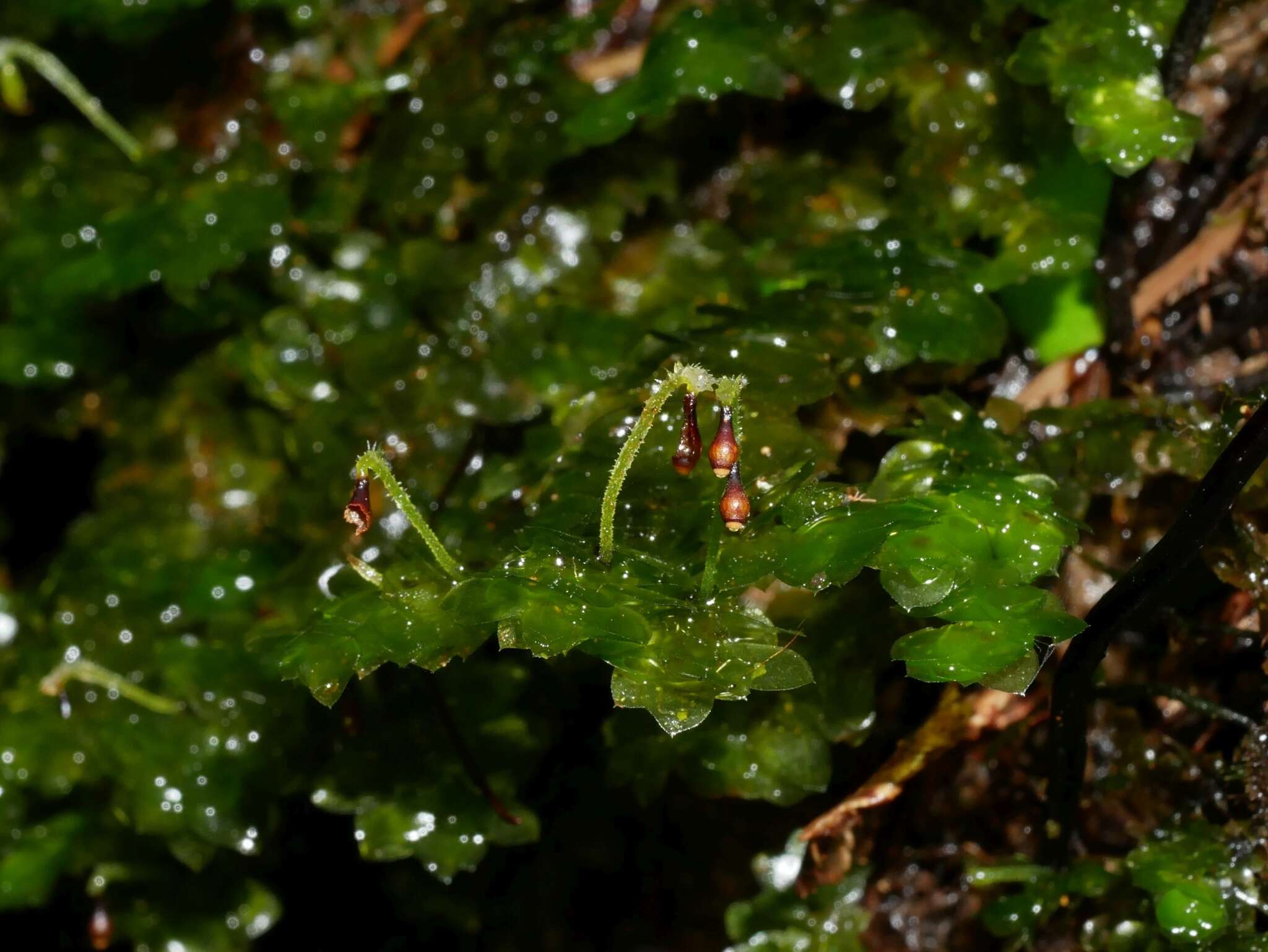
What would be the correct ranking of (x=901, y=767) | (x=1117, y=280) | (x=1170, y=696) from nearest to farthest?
(x=1170, y=696)
(x=901, y=767)
(x=1117, y=280)

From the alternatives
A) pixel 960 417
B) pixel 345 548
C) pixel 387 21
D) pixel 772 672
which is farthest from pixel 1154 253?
pixel 387 21

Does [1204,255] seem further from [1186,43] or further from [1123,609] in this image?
[1123,609]

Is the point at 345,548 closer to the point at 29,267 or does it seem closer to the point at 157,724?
the point at 157,724

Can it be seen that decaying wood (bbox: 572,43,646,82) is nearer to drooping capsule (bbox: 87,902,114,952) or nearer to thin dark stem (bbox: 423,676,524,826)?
thin dark stem (bbox: 423,676,524,826)

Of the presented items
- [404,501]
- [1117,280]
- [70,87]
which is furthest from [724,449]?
[70,87]

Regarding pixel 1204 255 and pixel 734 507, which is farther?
pixel 1204 255

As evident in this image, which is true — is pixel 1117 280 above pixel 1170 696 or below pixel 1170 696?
above

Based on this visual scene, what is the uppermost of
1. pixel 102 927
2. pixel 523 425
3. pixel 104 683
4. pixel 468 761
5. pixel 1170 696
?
pixel 1170 696
